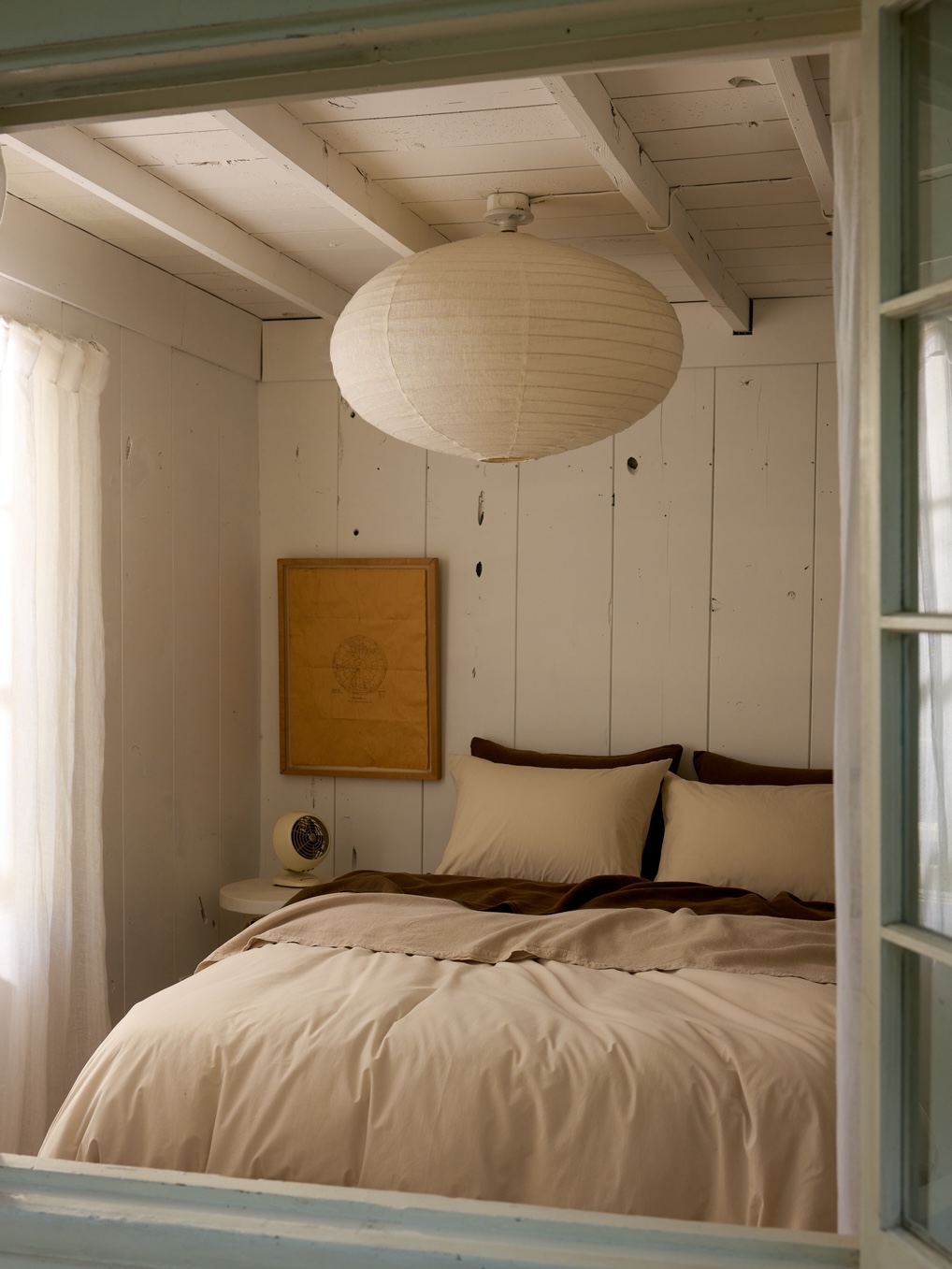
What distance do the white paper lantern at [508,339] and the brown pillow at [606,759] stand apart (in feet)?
5.56

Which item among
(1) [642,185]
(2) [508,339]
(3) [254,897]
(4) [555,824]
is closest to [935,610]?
(2) [508,339]

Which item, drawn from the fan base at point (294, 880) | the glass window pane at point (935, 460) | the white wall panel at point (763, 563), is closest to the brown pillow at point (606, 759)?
the white wall panel at point (763, 563)

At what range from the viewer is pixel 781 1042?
7.43 feet

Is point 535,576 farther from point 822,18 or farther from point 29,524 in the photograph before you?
point 822,18

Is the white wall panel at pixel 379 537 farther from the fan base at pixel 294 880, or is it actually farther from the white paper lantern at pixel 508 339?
the white paper lantern at pixel 508 339

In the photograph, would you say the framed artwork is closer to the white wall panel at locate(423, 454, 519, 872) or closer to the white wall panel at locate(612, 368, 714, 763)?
the white wall panel at locate(423, 454, 519, 872)

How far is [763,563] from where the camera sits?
4.00m

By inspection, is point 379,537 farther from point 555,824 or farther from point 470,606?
point 555,824

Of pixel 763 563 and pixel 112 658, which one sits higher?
pixel 763 563

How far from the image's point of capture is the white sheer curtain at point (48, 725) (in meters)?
2.96

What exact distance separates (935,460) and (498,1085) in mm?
1505

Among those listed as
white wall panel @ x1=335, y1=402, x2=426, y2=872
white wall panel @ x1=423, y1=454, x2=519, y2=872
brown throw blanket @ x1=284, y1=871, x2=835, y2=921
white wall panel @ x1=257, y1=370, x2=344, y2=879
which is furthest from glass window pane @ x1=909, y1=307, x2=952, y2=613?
white wall panel @ x1=257, y1=370, x2=344, y2=879

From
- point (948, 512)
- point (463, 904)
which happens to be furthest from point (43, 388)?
point (948, 512)

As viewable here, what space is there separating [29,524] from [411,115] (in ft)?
4.56
